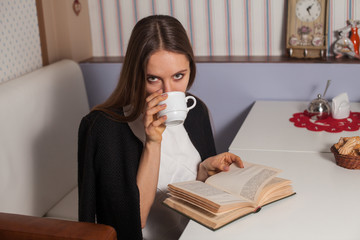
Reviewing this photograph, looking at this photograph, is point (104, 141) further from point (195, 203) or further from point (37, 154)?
point (37, 154)

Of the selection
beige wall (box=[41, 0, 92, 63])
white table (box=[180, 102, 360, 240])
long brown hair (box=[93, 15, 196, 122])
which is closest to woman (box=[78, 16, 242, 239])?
long brown hair (box=[93, 15, 196, 122])

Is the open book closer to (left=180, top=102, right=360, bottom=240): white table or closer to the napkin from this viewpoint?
(left=180, top=102, right=360, bottom=240): white table

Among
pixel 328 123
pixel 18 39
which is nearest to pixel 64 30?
pixel 18 39

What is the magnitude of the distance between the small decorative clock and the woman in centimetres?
99

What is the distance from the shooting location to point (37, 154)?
1838 mm

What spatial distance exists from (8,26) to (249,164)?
1.19 m

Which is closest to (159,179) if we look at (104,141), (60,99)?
(104,141)

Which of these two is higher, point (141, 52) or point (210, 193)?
Answer: point (141, 52)

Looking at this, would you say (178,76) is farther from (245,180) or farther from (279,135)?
(279,135)

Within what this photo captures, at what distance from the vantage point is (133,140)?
4.78 feet

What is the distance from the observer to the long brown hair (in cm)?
141

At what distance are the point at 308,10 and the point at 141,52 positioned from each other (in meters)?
1.19

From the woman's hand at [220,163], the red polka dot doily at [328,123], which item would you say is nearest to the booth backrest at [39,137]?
the woman's hand at [220,163]

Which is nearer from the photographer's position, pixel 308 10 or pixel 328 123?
pixel 328 123
